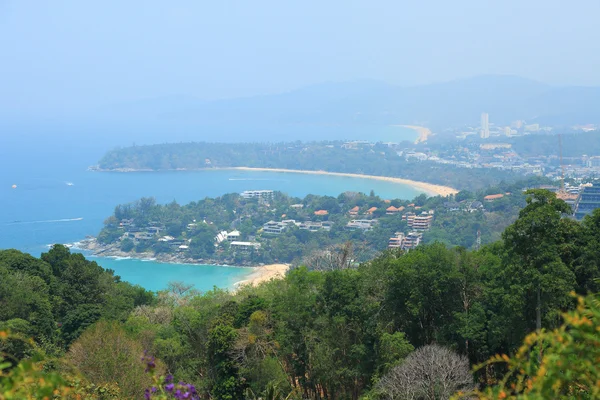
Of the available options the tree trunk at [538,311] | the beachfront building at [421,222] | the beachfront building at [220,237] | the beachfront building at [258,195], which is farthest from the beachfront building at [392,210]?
the tree trunk at [538,311]

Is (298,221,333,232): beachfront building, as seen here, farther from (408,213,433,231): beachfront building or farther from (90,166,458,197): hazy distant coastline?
(90,166,458,197): hazy distant coastline

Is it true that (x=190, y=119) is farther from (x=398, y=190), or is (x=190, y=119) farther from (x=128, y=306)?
(x=128, y=306)

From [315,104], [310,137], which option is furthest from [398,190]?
[315,104]

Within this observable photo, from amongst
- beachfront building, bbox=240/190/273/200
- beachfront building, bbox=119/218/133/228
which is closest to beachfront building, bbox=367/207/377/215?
beachfront building, bbox=240/190/273/200

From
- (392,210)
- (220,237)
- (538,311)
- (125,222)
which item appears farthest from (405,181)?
(538,311)

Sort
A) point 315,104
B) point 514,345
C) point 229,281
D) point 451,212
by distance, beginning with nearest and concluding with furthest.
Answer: point 514,345
point 229,281
point 451,212
point 315,104
